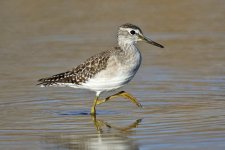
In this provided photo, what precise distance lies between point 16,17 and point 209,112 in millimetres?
10330

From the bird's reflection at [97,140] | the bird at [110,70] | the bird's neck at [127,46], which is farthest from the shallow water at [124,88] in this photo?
the bird's neck at [127,46]

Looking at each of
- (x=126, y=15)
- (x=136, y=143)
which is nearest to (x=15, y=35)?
(x=126, y=15)

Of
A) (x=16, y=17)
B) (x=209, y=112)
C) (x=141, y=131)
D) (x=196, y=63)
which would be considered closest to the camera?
(x=141, y=131)

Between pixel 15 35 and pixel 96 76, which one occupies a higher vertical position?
pixel 96 76

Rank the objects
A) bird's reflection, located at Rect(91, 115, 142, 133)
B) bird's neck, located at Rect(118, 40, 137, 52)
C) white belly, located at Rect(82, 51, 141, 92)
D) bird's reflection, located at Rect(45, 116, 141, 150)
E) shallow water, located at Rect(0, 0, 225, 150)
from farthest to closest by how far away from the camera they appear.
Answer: bird's neck, located at Rect(118, 40, 137, 52)
white belly, located at Rect(82, 51, 141, 92)
bird's reflection, located at Rect(91, 115, 142, 133)
shallow water, located at Rect(0, 0, 225, 150)
bird's reflection, located at Rect(45, 116, 141, 150)

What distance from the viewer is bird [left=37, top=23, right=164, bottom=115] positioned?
46.5 feet

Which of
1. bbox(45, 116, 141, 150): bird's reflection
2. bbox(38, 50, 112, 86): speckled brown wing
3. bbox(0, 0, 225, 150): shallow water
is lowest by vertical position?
bbox(0, 0, 225, 150): shallow water

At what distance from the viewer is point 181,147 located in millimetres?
11477

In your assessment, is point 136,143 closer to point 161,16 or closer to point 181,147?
point 181,147

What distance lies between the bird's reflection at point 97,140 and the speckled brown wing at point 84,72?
57.9 inches

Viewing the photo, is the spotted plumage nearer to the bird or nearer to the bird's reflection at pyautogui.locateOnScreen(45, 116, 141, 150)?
the bird

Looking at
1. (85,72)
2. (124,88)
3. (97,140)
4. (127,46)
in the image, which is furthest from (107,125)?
(124,88)

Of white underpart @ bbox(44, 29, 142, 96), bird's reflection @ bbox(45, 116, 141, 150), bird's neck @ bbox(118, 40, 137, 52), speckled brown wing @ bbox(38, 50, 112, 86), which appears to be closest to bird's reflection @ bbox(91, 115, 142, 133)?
bird's reflection @ bbox(45, 116, 141, 150)

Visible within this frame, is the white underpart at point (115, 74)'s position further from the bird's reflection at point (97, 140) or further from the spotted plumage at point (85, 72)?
the bird's reflection at point (97, 140)
